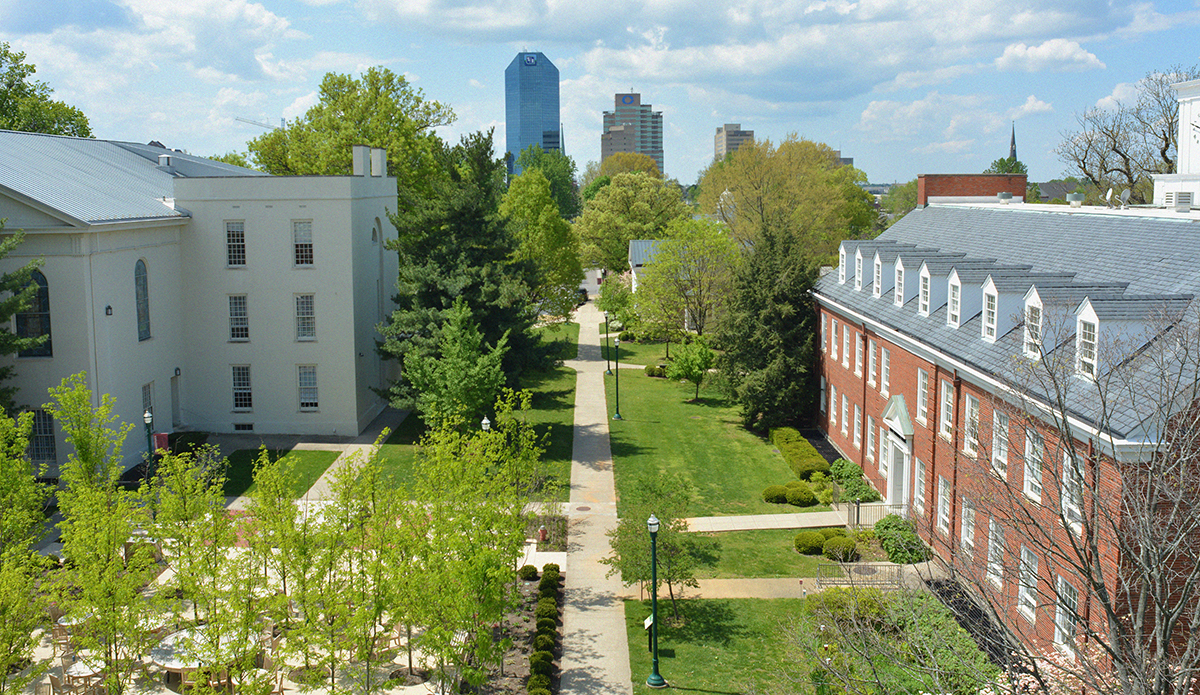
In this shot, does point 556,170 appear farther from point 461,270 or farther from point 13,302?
point 13,302

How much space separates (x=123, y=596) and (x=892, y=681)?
42.3 ft

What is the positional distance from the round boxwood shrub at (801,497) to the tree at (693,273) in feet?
82.4

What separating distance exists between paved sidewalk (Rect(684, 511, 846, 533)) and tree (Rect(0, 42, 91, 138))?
47.9m

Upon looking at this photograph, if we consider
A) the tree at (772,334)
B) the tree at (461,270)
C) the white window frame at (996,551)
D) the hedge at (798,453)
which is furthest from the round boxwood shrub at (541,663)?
the tree at (772,334)

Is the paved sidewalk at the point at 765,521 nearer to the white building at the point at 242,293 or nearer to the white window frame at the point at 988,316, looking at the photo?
the white window frame at the point at 988,316

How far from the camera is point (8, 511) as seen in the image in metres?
20.7

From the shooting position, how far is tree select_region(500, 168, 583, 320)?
61.2 m

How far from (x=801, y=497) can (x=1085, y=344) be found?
1483cm

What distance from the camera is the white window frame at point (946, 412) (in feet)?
88.2

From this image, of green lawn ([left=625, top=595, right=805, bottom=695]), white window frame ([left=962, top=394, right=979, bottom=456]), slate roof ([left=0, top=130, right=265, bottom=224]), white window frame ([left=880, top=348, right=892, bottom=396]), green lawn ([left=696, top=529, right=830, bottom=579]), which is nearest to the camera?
green lawn ([left=625, top=595, right=805, bottom=695])

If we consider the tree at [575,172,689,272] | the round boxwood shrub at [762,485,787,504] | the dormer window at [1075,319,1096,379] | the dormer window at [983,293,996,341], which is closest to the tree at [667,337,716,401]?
the round boxwood shrub at [762,485,787,504]

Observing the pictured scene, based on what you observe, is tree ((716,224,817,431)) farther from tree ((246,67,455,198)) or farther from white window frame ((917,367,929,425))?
tree ((246,67,455,198))

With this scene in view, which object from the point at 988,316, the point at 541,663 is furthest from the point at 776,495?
the point at 541,663

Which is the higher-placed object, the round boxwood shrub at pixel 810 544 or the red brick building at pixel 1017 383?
the red brick building at pixel 1017 383
